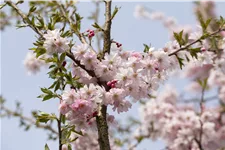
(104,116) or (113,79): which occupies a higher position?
(113,79)

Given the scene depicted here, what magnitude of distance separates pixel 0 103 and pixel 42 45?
3.02 metres

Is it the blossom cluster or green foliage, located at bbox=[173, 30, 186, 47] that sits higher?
green foliage, located at bbox=[173, 30, 186, 47]

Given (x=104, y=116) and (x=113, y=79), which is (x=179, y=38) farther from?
(x=104, y=116)

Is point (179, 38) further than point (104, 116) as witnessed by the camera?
Yes

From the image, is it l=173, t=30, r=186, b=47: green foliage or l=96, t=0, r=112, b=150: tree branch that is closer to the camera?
l=96, t=0, r=112, b=150: tree branch

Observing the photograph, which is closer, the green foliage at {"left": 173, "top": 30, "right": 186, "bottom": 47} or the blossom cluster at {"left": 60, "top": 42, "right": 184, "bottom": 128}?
the blossom cluster at {"left": 60, "top": 42, "right": 184, "bottom": 128}

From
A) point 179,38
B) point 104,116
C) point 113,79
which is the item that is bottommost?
point 104,116

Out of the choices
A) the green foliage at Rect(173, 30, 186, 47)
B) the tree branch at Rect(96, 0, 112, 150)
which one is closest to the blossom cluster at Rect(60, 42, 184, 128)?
the tree branch at Rect(96, 0, 112, 150)

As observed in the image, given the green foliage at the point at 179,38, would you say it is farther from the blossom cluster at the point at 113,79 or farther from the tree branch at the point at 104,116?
the tree branch at the point at 104,116

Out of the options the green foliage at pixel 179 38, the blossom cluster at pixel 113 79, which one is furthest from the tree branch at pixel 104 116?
the green foliage at pixel 179 38

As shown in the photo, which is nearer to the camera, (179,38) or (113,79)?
(113,79)

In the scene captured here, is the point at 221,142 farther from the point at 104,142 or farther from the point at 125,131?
the point at 104,142

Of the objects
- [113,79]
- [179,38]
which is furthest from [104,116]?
[179,38]

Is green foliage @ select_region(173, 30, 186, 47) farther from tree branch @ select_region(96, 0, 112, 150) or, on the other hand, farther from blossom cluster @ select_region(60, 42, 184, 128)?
tree branch @ select_region(96, 0, 112, 150)
